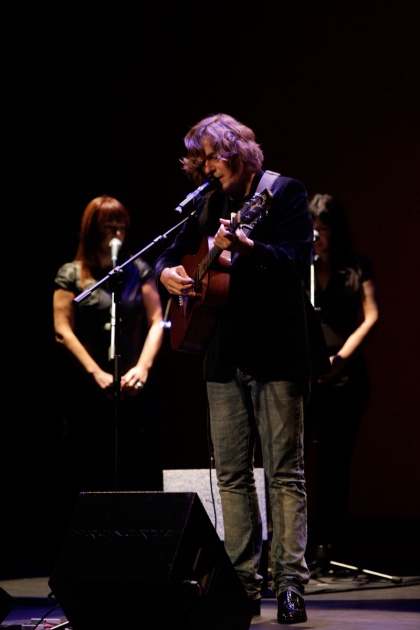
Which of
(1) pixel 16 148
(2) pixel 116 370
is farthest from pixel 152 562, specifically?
(1) pixel 16 148

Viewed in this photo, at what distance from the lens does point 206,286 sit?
3.45 metres

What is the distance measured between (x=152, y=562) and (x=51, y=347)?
137 inches

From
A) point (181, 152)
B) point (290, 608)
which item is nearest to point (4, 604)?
point (290, 608)

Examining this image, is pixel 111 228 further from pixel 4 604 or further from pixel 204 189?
pixel 4 604

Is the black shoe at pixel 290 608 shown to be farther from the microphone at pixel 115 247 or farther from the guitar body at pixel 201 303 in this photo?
the microphone at pixel 115 247

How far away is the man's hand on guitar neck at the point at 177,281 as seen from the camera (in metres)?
3.56

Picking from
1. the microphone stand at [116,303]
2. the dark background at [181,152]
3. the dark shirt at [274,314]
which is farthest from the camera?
the dark background at [181,152]

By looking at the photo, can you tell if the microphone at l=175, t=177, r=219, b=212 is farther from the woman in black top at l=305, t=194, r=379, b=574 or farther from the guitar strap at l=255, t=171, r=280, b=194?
the woman in black top at l=305, t=194, r=379, b=574

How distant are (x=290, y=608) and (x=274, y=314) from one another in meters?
1.02

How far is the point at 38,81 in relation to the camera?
6090 mm

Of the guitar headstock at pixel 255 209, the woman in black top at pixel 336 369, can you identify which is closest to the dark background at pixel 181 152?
the woman in black top at pixel 336 369

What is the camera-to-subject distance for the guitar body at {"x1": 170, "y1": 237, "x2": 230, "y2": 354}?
3.43m

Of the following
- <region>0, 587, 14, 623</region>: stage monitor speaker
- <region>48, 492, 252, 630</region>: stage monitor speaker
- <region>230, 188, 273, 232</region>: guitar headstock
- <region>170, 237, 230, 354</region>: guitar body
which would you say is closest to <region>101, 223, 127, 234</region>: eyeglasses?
<region>170, 237, 230, 354</region>: guitar body

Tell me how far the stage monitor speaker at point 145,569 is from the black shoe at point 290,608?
0.40 meters
